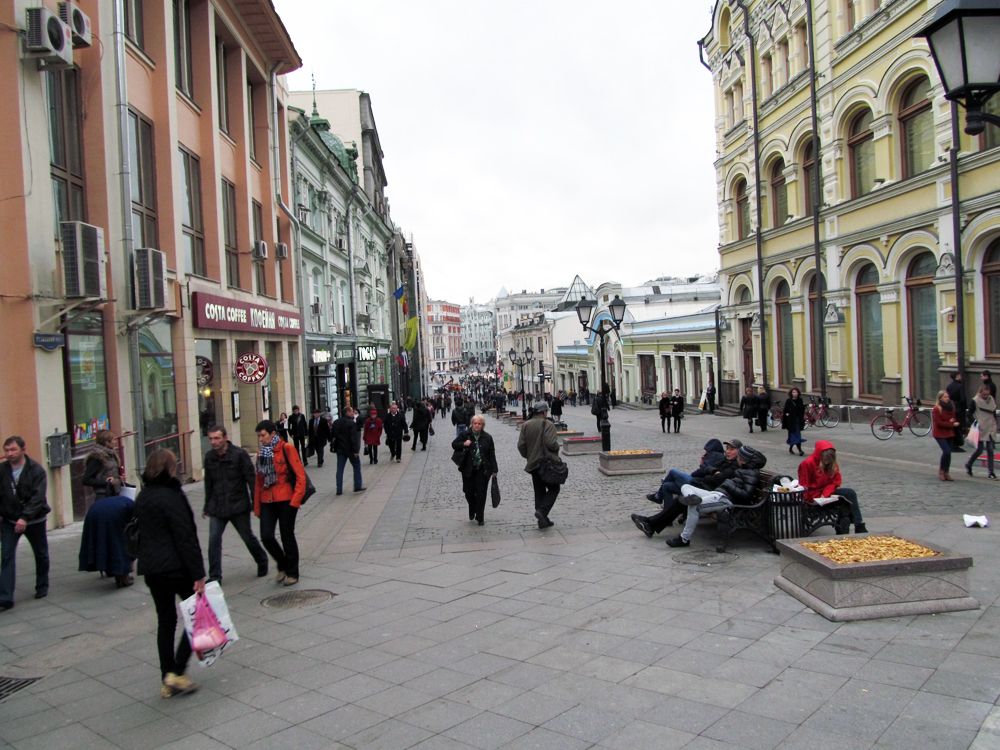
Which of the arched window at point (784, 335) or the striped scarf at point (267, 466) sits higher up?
the arched window at point (784, 335)

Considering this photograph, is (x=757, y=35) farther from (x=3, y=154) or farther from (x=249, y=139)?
(x=3, y=154)

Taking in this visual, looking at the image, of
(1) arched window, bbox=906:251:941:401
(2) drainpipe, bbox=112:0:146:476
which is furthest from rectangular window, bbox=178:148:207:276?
(1) arched window, bbox=906:251:941:401

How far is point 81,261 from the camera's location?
10789 millimetres

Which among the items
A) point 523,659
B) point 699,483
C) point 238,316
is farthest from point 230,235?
point 523,659

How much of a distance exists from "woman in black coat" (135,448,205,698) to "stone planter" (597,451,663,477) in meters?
10.3

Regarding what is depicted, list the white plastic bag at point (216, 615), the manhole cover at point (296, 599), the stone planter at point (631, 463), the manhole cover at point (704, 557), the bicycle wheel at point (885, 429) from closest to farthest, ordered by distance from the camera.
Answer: the white plastic bag at point (216, 615) < the manhole cover at point (296, 599) < the manhole cover at point (704, 557) < the stone planter at point (631, 463) < the bicycle wheel at point (885, 429)

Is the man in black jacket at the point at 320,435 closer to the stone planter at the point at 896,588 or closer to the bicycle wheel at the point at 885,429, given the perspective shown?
the bicycle wheel at the point at 885,429

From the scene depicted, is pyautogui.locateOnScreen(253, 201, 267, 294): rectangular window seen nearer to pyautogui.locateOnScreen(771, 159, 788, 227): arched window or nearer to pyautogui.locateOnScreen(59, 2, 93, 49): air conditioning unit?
pyautogui.locateOnScreen(59, 2, 93, 49): air conditioning unit

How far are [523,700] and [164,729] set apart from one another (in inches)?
84.5

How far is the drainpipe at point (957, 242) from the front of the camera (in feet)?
60.6

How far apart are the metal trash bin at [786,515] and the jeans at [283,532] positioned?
489 centimetres

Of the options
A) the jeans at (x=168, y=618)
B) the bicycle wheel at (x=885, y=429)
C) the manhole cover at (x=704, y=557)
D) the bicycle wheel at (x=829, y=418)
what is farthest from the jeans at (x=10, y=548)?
the bicycle wheel at (x=829, y=418)

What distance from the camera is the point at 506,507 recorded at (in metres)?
11.6

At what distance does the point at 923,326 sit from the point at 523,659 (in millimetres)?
20026
